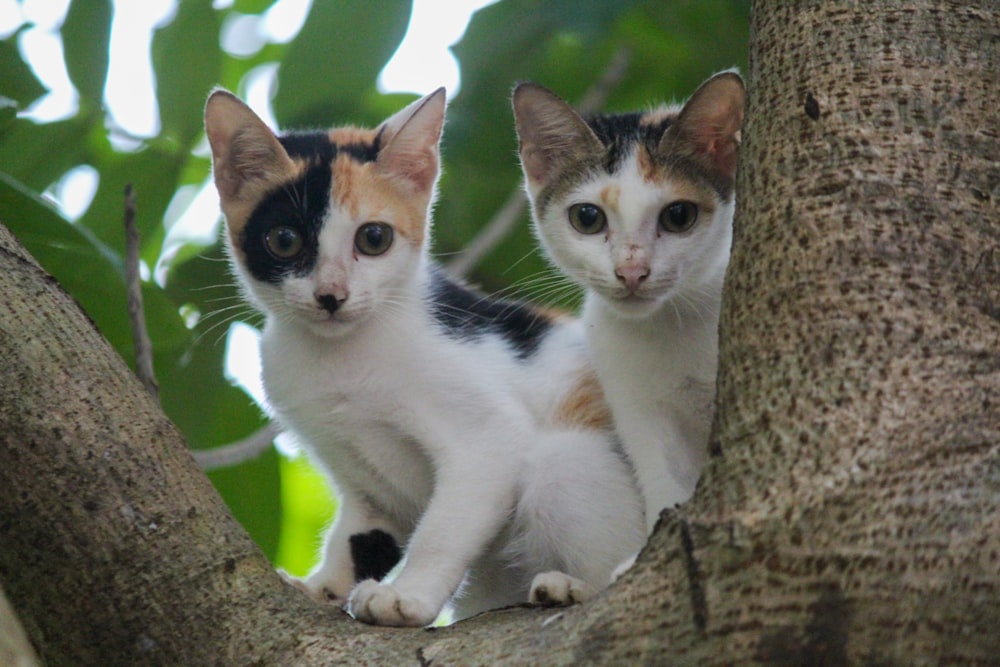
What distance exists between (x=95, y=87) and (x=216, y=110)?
0.37 m

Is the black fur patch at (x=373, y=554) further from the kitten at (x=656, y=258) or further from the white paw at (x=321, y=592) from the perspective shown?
the kitten at (x=656, y=258)

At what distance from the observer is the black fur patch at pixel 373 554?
3.36 metres

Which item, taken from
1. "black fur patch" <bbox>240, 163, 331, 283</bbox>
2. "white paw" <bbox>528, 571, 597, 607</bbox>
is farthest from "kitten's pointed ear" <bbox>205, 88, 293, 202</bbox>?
"white paw" <bbox>528, 571, 597, 607</bbox>

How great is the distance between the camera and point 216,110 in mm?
3369

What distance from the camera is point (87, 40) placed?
10.8ft

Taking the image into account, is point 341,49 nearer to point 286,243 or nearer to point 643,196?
point 286,243

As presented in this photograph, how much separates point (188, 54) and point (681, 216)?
167cm

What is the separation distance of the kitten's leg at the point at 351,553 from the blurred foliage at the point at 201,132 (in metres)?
0.18

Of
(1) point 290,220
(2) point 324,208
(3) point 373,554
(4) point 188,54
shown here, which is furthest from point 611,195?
(4) point 188,54

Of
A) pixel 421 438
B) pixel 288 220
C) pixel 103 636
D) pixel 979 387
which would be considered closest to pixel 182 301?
pixel 288 220

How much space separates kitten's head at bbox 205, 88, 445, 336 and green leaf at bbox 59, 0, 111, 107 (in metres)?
0.34

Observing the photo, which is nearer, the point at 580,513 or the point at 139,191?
the point at 580,513

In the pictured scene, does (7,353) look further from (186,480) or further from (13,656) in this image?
(13,656)

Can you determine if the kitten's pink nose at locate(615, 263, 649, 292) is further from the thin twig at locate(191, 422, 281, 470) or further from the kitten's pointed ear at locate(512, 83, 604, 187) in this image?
the thin twig at locate(191, 422, 281, 470)
